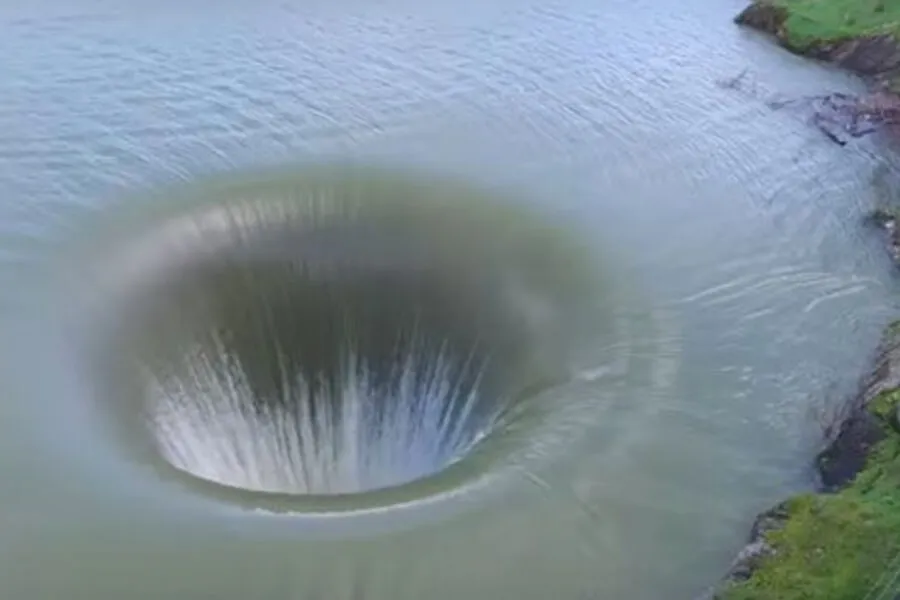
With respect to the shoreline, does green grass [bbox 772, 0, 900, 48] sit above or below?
above

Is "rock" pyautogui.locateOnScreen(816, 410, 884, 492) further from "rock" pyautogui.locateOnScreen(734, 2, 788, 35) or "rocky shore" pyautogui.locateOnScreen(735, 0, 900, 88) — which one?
"rock" pyautogui.locateOnScreen(734, 2, 788, 35)

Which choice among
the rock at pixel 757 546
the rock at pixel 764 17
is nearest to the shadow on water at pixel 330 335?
the rock at pixel 757 546

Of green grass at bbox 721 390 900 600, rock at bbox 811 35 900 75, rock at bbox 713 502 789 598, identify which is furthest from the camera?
rock at bbox 811 35 900 75

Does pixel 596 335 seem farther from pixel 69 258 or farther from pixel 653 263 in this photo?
pixel 69 258

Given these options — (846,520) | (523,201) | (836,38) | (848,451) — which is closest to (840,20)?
(836,38)

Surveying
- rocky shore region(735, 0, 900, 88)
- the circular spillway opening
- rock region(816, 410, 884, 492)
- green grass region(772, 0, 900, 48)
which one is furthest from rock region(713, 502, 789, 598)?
green grass region(772, 0, 900, 48)

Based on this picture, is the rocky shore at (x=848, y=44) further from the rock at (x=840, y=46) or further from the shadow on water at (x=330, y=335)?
the shadow on water at (x=330, y=335)

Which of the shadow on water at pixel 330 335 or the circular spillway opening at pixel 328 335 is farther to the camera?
the circular spillway opening at pixel 328 335

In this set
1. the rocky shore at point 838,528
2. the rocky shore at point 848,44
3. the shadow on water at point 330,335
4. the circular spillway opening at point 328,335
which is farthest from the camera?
the rocky shore at point 848,44
